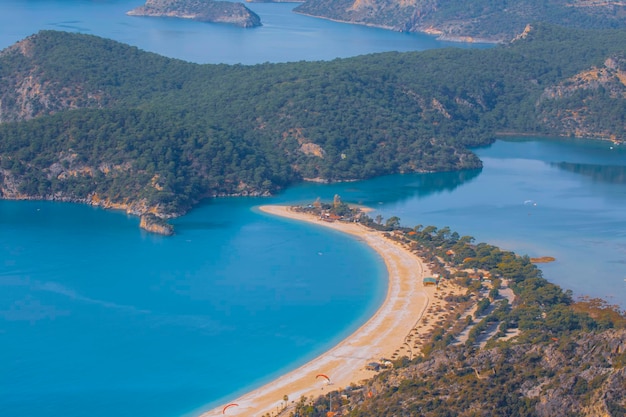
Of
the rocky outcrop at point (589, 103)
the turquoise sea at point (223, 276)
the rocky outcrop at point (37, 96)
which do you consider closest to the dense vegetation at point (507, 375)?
the turquoise sea at point (223, 276)

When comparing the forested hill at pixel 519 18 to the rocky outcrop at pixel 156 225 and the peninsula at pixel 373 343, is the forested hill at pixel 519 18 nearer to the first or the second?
the rocky outcrop at pixel 156 225

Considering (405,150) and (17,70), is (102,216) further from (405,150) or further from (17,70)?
(17,70)

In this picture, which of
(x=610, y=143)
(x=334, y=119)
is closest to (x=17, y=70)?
(x=334, y=119)

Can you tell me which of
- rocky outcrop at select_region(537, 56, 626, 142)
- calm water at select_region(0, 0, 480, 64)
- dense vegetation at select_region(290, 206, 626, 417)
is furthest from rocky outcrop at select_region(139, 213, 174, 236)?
calm water at select_region(0, 0, 480, 64)

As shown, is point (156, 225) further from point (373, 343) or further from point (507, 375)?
point (507, 375)

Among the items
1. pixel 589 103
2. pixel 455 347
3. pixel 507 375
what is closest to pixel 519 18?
pixel 589 103
